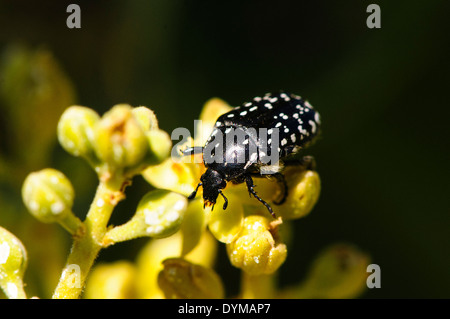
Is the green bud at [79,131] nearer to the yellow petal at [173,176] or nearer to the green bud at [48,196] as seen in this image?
the green bud at [48,196]

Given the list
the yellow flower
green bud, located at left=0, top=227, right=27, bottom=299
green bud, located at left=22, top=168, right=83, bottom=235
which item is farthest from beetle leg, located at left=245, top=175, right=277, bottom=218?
green bud, located at left=0, top=227, right=27, bottom=299

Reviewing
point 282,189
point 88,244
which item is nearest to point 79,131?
point 88,244

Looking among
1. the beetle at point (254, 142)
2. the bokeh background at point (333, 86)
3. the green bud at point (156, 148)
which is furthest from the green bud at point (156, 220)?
the bokeh background at point (333, 86)

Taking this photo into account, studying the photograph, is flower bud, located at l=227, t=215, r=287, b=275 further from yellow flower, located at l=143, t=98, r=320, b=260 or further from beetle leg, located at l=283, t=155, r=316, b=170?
beetle leg, located at l=283, t=155, r=316, b=170

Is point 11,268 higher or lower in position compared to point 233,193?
lower

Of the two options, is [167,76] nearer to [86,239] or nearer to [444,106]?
[444,106]

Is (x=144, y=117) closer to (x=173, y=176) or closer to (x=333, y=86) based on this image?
(x=173, y=176)
